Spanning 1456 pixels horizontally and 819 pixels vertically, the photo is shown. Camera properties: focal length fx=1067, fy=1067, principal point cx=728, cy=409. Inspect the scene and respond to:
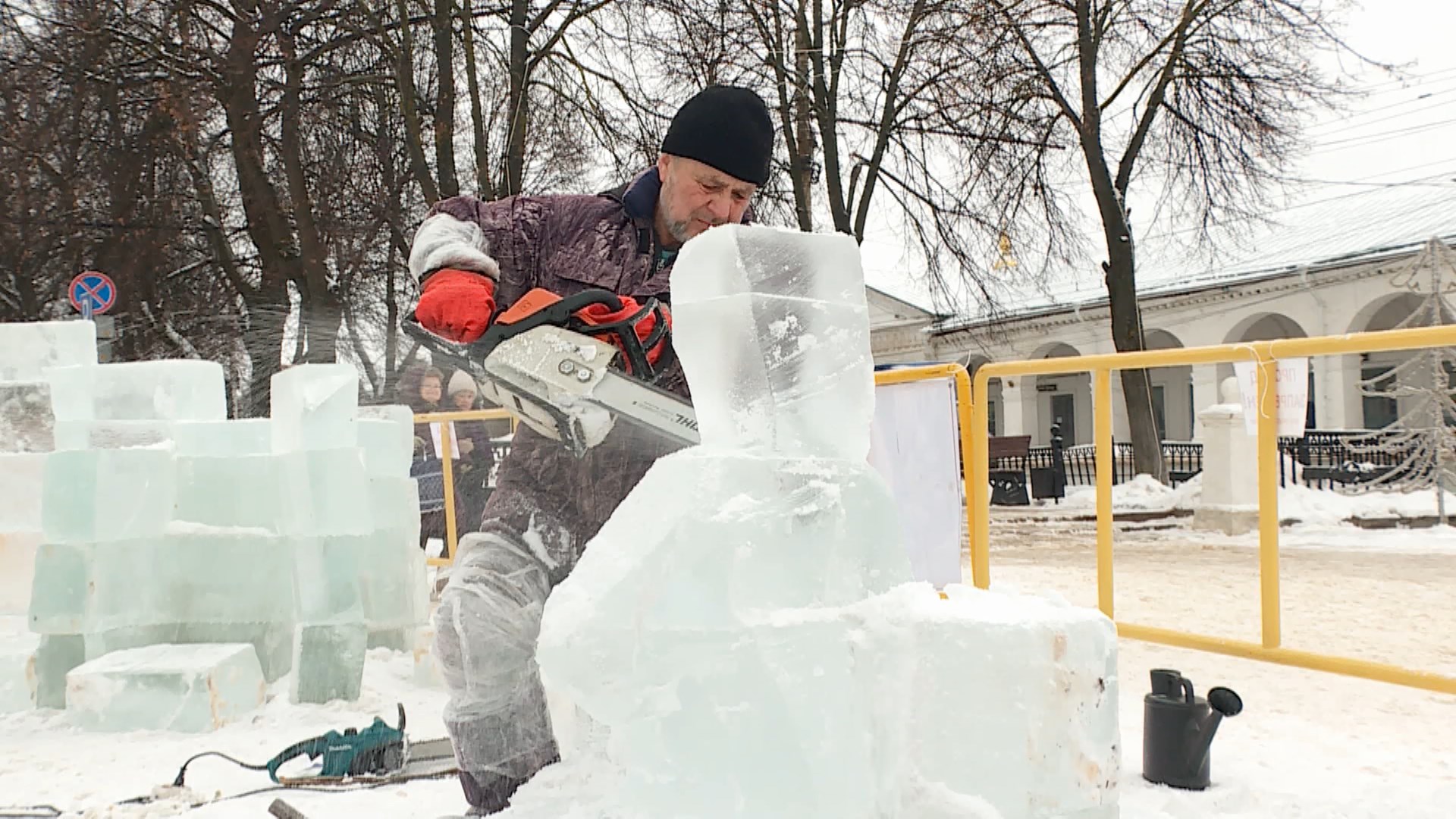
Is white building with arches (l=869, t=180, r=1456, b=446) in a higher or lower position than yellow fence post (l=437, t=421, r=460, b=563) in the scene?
higher

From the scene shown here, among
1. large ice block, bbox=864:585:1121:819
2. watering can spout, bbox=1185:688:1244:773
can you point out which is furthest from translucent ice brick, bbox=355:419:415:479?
large ice block, bbox=864:585:1121:819

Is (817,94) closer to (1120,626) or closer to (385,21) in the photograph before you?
(385,21)

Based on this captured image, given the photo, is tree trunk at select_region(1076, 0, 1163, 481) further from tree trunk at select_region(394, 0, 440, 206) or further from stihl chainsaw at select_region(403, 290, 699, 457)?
stihl chainsaw at select_region(403, 290, 699, 457)

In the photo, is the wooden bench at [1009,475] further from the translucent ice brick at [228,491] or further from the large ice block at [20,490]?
the large ice block at [20,490]

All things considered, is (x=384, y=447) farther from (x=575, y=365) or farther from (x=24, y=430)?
(x=575, y=365)

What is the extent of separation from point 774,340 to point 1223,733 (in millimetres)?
3049

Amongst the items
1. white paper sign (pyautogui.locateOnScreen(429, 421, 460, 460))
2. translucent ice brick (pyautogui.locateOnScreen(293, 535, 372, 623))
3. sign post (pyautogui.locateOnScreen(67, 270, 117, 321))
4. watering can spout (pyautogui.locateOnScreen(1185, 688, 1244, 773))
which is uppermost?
sign post (pyautogui.locateOnScreen(67, 270, 117, 321))

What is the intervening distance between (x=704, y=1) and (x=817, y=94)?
174 cm

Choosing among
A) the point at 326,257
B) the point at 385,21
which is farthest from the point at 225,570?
the point at 326,257

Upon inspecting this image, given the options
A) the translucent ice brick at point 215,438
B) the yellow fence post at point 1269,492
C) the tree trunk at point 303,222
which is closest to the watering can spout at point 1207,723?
the yellow fence post at point 1269,492

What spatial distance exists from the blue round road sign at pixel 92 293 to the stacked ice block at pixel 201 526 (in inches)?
296

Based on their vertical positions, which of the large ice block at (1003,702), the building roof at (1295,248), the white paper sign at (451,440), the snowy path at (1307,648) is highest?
the building roof at (1295,248)

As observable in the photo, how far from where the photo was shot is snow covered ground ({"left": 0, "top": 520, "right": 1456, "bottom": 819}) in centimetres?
296

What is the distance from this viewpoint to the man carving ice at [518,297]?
2207 mm
